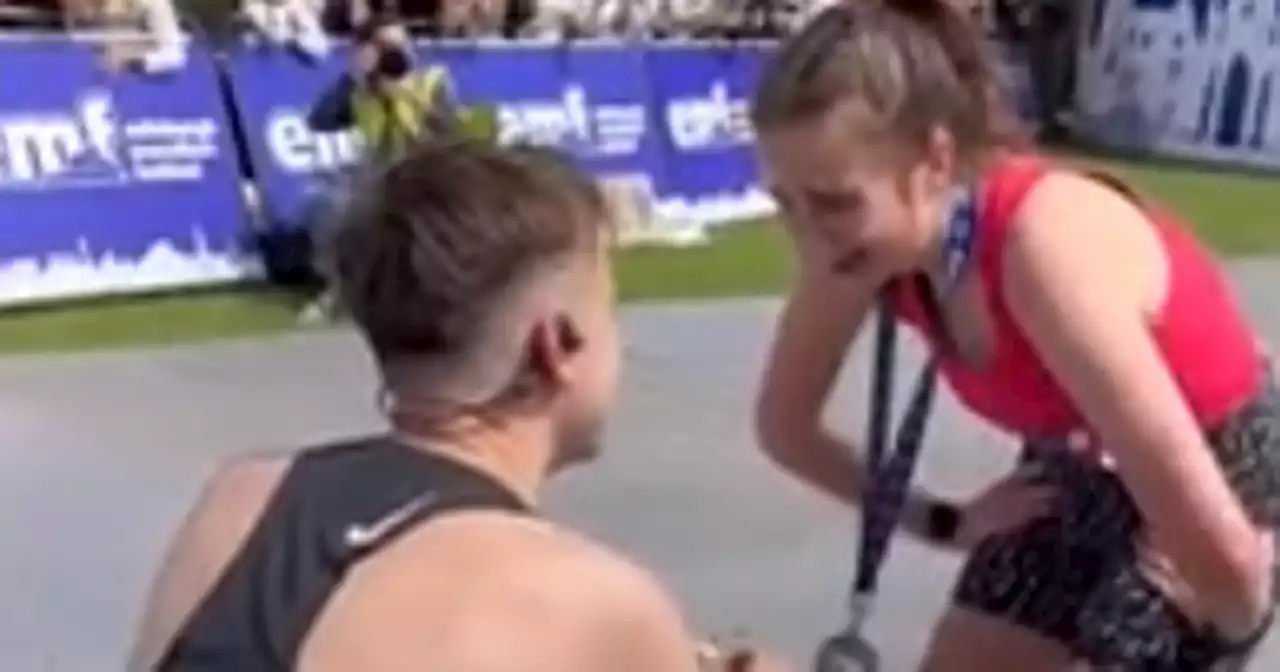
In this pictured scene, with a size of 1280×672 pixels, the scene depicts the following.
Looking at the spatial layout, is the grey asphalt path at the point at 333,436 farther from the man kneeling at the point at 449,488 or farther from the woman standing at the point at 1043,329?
the man kneeling at the point at 449,488

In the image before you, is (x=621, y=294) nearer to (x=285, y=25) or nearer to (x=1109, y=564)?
(x=285, y=25)

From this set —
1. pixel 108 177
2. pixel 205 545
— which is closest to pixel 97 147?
pixel 108 177

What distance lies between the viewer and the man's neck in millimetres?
2490

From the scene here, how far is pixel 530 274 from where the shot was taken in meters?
2.45

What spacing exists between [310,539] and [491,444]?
0.56ft

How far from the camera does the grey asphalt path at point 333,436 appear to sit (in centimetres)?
700

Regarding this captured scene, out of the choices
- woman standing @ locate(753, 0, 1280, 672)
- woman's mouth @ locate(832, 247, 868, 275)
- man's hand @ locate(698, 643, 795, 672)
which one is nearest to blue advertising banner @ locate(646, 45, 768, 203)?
woman standing @ locate(753, 0, 1280, 672)

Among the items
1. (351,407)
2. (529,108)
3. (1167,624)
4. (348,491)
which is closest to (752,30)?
(529,108)

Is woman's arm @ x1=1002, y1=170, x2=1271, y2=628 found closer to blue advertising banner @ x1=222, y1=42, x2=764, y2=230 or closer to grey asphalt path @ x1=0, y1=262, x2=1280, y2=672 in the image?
grey asphalt path @ x1=0, y1=262, x2=1280, y2=672

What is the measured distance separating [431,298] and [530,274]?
3.4 inches

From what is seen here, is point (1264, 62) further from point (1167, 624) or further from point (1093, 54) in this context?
point (1167, 624)

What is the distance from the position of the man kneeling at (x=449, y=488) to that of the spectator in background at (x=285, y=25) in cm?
1087

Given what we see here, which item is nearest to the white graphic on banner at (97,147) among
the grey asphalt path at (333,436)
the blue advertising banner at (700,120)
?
the grey asphalt path at (333,436)

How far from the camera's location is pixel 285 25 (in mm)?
13391
